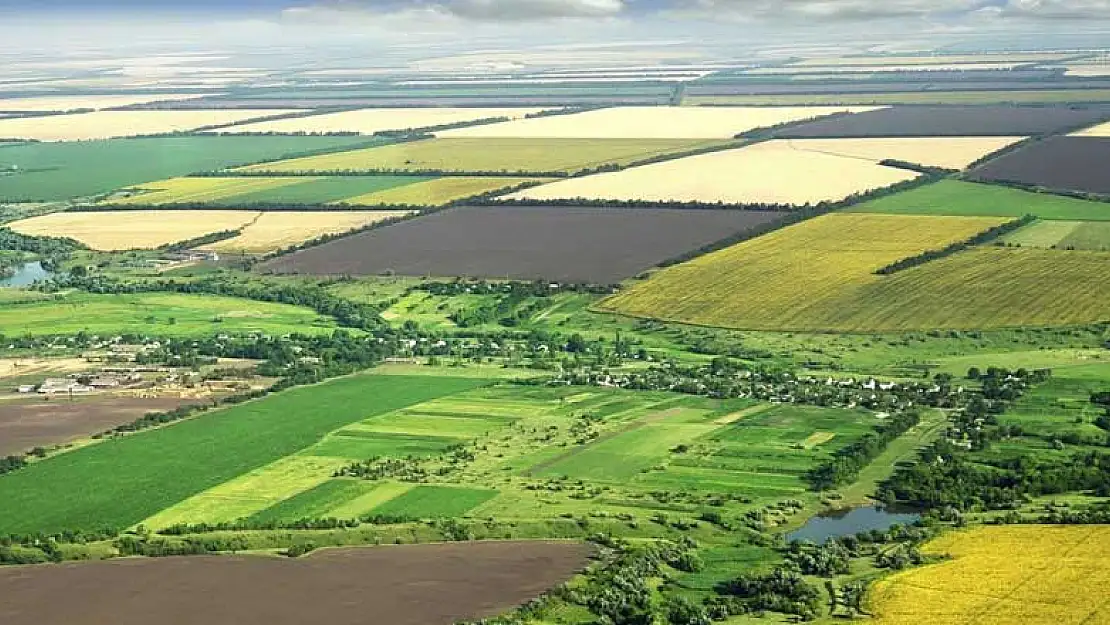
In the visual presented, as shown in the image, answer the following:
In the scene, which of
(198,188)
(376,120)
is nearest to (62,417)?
(198,188)

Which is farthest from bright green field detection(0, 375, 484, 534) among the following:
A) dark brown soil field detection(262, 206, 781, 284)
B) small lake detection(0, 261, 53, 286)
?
small lake detection(0, 261, 53, 286)

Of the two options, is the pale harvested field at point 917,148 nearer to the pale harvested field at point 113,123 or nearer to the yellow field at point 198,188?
the yellow field at point 198,188

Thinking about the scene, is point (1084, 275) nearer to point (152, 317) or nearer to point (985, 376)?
point (985, 376)

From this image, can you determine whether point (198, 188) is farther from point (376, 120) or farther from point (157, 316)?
point (376, 120)

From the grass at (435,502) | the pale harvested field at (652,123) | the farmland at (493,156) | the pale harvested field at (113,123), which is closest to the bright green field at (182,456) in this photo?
the grass at (435,502)

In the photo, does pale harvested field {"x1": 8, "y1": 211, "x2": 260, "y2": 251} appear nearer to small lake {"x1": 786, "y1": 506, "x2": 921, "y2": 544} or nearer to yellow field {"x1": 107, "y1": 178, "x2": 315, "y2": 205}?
yellow field {"x1": 107, "y1": 178, "x2": 315, "y2": 205}

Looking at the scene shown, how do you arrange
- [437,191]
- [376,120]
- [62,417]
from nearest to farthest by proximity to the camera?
[62,417], [437,191], [376,120]
